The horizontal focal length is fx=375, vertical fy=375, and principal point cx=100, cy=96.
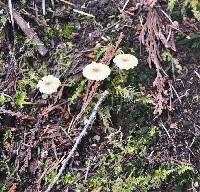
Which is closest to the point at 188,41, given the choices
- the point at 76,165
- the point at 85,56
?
the point at 85,56

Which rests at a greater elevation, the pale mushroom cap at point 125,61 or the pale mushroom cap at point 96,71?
the pale mushroom cap at point 125,61

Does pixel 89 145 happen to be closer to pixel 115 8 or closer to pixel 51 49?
pixel 51 49

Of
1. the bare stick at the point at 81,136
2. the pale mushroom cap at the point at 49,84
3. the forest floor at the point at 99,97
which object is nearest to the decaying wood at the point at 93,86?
the forest floor at the point at 99,97

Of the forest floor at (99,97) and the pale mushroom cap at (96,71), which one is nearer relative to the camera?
the forest floor at (99,97)

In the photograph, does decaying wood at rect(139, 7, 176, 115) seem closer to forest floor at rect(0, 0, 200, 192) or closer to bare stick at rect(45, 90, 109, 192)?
forest floor at rect(0, 0, 200, 192)

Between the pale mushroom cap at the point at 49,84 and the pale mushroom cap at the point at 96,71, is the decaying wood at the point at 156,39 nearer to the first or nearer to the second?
the pale mushroom cap at the point at 96,71

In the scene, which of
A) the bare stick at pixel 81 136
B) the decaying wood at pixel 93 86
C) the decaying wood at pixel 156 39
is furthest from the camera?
the decaying wood at pixel 156 39

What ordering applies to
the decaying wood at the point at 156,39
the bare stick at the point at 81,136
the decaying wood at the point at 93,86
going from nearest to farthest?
the bare stick at the point at 81,136
the decaying wood at the point at 93,86
the decaying wood at the point at 156,39
